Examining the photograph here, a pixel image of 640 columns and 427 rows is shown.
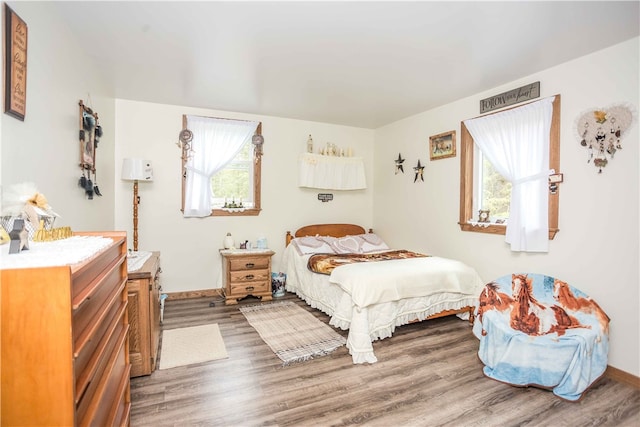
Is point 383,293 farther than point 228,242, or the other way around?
point 228,242

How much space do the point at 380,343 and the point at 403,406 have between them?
0.91m

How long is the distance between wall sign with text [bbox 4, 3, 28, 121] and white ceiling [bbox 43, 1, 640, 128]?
1.98ft

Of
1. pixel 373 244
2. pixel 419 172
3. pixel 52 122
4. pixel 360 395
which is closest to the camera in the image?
pixel 52 122

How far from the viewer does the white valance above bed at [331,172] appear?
4.80 metres

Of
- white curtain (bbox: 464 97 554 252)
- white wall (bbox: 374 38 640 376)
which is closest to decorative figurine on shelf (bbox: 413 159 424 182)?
white wall (bbox: 374 38 640 376)

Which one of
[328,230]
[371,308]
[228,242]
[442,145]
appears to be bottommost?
[371,308]

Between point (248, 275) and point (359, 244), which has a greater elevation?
Answer: point (359, 244)

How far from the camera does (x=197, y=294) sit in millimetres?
4305

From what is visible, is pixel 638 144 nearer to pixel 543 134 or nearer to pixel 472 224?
pixel 543 134

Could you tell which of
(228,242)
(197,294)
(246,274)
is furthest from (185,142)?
(197,294)

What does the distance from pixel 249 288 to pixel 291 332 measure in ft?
3.77

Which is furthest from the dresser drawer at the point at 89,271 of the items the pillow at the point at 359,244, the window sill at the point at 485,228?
the window sill at the point at 485,228

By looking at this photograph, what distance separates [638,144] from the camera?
7.76 ft

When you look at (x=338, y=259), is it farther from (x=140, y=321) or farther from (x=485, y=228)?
(x=140, y=321)
